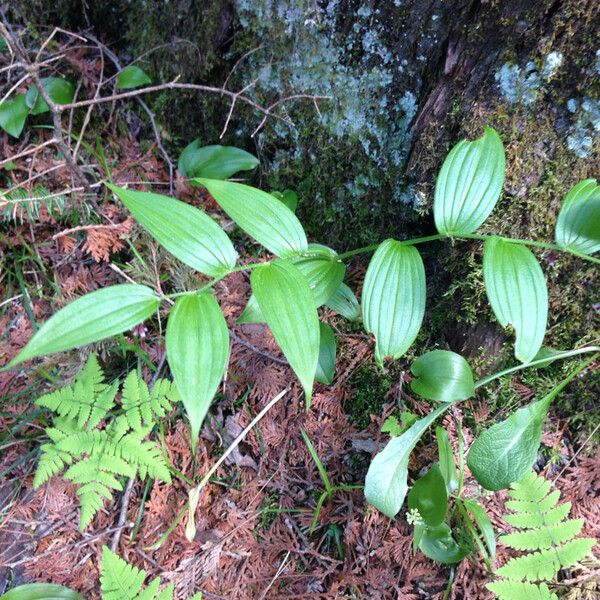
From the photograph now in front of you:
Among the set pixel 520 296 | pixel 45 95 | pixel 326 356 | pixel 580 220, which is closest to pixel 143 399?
pixel 326 356

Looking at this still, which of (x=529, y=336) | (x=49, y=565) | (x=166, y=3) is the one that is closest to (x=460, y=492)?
(x=529, y=336)

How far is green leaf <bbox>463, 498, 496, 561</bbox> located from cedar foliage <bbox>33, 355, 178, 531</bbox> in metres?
1.04

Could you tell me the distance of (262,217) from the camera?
1.43 metres

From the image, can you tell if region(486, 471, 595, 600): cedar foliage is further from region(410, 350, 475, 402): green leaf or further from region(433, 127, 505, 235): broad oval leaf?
region(433, 127, 505, 235): broad oval leaf

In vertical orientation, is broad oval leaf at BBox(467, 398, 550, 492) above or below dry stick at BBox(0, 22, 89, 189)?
below

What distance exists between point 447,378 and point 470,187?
1.96ft

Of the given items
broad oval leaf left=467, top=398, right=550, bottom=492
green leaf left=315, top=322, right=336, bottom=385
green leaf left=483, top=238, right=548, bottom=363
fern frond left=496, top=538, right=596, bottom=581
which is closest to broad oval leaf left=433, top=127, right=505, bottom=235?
green leaf left=483, top=238, right=548, bottom=363

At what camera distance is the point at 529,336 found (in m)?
1.33

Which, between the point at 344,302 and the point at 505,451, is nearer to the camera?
the point at 505,451

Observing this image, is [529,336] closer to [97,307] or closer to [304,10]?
[97,307]

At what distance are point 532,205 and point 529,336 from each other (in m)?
0.53

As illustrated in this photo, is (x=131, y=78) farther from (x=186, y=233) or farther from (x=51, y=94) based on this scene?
(x=186, y=233)

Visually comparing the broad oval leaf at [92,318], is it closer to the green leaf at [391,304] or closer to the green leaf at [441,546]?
the green leaf at [391,304]

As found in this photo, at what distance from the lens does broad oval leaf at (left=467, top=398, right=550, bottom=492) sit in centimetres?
151
